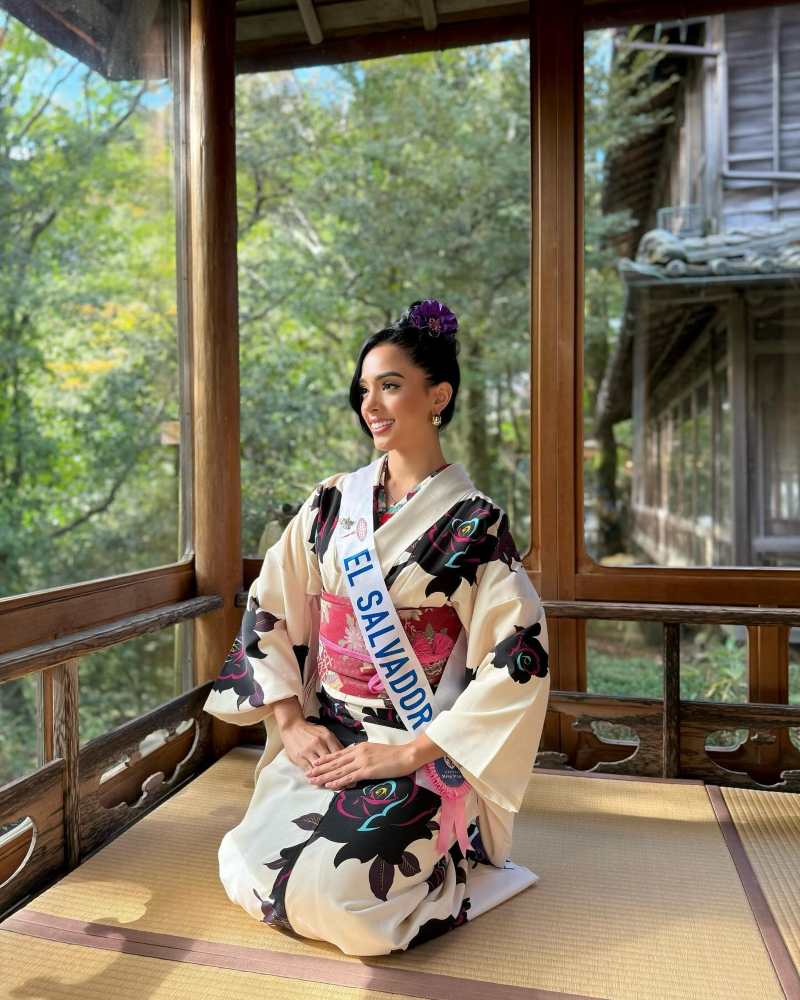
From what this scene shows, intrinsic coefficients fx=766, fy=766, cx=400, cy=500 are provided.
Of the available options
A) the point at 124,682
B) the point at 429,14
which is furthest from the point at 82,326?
the point at 429,14

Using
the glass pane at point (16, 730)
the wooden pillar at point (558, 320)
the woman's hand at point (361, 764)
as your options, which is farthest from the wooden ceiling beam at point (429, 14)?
the glass pane at point (16, 730)

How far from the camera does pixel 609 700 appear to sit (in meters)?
2.66

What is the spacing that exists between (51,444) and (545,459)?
178 inches

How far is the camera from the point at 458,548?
6.13 feet

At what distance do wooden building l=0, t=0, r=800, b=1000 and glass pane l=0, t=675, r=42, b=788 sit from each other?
11.0 ft

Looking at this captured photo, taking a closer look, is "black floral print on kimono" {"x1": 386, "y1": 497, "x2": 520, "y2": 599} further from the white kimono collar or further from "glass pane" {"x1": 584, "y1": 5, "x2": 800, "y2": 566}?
"glass pane" {"x1": 584, "y1": 5, "x2": 800, "y2": 566}

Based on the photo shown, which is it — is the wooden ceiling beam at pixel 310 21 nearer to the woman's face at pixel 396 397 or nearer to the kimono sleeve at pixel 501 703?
the woman's face at pixel 396 397

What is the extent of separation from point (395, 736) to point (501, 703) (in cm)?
29

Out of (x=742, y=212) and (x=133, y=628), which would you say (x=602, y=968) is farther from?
Result: (x=742, y=212)

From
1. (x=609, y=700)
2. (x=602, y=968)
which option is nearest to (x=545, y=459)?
(x=609, y=700)

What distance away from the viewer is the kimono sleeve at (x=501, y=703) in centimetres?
172

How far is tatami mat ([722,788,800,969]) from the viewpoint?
5.72 feet

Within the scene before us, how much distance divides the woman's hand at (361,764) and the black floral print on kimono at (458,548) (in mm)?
378

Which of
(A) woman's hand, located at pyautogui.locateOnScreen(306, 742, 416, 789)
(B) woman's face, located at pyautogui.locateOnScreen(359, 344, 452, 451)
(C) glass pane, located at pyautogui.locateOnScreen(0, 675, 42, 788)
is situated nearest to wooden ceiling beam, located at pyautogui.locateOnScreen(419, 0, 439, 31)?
(B) woman's face, located at pyautogui.locateOnScreen(359, 344, 452, 451)
